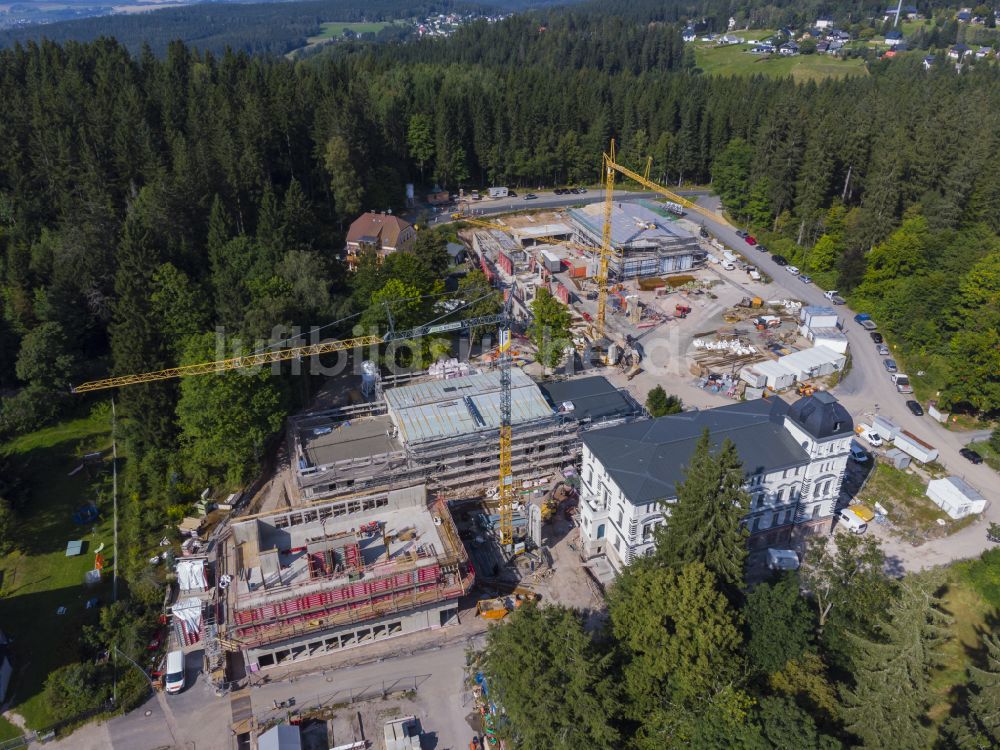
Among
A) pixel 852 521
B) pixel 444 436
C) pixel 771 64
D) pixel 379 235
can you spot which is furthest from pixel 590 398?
pixel 771 64

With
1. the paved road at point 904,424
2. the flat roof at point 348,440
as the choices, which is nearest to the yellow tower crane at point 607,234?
the paved road at point 904,424

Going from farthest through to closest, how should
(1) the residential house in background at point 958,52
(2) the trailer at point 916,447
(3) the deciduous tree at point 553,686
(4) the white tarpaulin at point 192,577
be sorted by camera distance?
(1) the residential house in background at point 958,52, (2) the trailer at point 916,447, (4) the white tarpaulin at point 192,577, (3) the deciduous tree at point 553,686

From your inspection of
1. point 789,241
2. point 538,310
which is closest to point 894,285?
point 789,241

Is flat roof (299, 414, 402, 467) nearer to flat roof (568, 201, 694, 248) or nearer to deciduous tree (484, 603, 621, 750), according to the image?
deciduous tree (484, 603, 621, 750)

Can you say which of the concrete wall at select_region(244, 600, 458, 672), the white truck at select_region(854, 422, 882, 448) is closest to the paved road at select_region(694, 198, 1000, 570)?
the white truck at select_region(854, 422, 882, 448)

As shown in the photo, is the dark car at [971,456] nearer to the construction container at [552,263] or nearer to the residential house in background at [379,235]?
the construction container at [552,263]

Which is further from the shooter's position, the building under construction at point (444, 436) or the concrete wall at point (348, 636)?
the building under construction at point (444, 436)

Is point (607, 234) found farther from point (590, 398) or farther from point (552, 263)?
point (590, 398)
